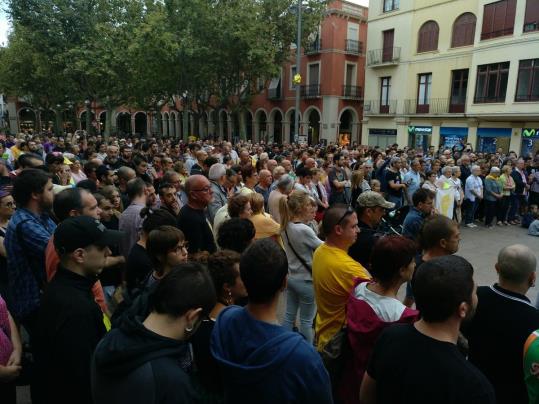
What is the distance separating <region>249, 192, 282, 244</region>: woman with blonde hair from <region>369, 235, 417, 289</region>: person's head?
1912 mm

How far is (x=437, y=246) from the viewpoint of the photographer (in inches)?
132

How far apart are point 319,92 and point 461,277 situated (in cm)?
3207

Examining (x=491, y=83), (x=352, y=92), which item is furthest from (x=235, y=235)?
(x=352, y=92)

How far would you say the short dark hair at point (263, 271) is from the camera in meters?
1.81

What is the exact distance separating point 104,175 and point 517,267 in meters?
6.00

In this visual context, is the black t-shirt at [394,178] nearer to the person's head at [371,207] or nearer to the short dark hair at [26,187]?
the person's head at [371,207]

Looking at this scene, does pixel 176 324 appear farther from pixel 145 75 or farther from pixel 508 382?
pixel 145 75

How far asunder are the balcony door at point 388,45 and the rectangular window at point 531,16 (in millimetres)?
9038

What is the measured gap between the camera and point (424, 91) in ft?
89.7

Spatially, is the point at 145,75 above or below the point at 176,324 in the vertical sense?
above

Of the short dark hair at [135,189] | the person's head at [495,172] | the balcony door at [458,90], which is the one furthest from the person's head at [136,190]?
the balcony door at [458,90]

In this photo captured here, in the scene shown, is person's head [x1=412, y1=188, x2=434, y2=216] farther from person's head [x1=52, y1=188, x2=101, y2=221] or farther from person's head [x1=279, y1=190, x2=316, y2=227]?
person's head [x1=52, y1=188, x2=101, y2=221]

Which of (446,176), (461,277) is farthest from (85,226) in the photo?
(446,176)

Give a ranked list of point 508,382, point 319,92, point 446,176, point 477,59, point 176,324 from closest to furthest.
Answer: point 176,324, point 508,382, point 446,176, point 477,59, point 319,92
